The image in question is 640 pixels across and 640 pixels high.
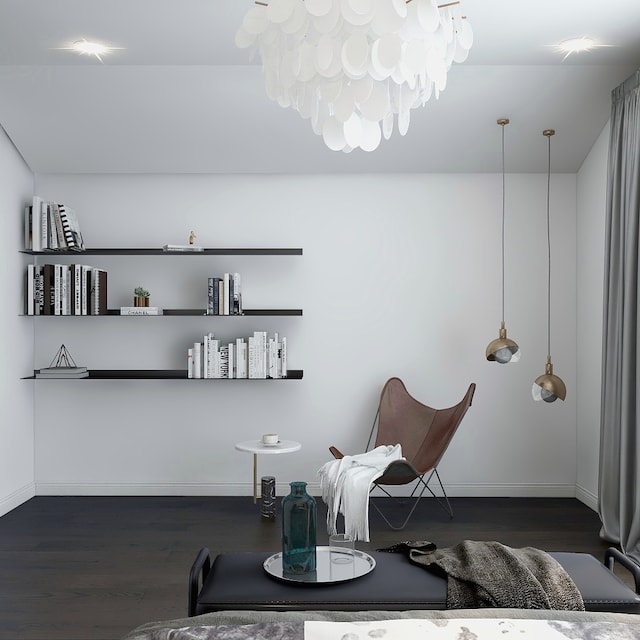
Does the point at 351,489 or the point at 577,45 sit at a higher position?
the point at 577,45

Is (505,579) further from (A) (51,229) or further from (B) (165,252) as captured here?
(A) (51,229)

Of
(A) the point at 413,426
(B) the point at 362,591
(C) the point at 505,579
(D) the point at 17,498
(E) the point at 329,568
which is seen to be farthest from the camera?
(A) the point at 413,426

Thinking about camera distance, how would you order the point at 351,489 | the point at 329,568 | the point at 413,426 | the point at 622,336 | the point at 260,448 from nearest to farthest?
the point at 329,568, the point at 622,336, the point at 351,489, the point at 260,448, the point at 413,426

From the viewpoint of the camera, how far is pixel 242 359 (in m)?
5.12

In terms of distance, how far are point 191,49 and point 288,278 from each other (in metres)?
1.81

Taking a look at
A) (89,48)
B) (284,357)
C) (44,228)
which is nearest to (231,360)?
(284,357)

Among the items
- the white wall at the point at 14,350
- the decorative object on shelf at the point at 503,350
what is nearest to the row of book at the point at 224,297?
the white wall at the point at 14,350

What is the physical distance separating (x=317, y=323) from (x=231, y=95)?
1.71 metres

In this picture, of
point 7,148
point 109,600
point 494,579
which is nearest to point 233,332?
point 7,148

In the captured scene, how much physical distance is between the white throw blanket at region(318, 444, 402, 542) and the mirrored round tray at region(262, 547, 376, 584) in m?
1.60

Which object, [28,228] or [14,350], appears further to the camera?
[28,228]

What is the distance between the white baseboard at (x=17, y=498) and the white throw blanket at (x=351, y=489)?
209cm

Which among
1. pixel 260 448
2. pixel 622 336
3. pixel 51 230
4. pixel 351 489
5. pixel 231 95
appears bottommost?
pixel 351 489

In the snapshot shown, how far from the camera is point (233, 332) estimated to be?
540 centimetres
